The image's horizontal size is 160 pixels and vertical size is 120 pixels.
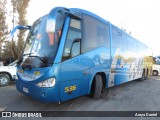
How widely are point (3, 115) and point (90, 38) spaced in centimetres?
365

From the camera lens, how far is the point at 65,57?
18.2 feet

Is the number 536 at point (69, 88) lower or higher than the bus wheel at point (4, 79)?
higher

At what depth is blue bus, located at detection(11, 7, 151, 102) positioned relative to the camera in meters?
5.27

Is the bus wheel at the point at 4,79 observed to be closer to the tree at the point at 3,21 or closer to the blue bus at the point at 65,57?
the blue bus at the point at 65,57

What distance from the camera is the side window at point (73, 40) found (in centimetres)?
561

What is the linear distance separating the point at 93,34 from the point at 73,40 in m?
1.38

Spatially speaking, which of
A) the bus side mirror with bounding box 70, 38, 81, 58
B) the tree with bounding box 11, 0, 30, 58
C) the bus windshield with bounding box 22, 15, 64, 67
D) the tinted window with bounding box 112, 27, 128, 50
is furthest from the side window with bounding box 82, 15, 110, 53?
the tree with bounding box 11, 0, 30, 58

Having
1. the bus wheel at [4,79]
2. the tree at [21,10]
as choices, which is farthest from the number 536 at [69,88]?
the tree at [21,10]

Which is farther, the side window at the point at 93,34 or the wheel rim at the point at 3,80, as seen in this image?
the wheel rim at the point at 3,80

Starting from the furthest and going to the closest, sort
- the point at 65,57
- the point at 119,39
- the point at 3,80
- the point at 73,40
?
1. the point at 3,80
2. the point at 119,39
3. the point at 73,40
4. the point at 65,57

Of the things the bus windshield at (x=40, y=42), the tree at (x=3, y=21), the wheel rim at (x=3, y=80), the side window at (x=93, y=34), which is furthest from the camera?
the tree at (x=3, y=21)

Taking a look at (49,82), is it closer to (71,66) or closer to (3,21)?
(71,66)

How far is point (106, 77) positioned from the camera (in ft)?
26.1

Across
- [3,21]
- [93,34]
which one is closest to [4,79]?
[93,34]
